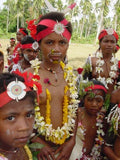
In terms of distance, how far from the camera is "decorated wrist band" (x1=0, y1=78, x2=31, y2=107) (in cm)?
185

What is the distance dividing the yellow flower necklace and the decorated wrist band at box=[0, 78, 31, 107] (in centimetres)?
58

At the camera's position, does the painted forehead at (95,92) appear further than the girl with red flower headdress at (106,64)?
No

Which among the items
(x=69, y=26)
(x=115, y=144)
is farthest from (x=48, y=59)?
(x=115, y=144)

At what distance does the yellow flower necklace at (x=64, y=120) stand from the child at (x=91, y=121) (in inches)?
24.7

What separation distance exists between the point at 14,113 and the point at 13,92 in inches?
7.4

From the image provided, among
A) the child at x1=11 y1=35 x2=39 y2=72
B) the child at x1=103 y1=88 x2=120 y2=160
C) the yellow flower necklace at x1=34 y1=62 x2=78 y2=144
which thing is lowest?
the child at x1=103 y1=88 x2=120 y2=160

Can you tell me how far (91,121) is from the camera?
356 cm

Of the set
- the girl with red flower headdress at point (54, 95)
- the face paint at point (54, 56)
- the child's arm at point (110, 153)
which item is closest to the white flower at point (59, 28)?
the girl with red flower headdress at point (54, 95)

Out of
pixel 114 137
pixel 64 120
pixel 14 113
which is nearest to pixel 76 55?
pixel 114 137

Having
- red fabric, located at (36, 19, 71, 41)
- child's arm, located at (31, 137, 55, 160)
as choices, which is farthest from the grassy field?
child's arm, located at (31, 137, 55, 160)

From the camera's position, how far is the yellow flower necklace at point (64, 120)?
256 centimetres

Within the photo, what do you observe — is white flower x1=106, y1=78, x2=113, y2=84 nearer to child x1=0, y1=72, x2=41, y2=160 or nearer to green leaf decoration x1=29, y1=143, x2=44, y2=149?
green leaf decoration x1=29, y1=143, x2=44, y2=149

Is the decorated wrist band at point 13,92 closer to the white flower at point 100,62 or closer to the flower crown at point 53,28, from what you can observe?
the flower crown at point 53,28

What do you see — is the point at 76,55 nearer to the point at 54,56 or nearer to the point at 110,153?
the point at 110,153
